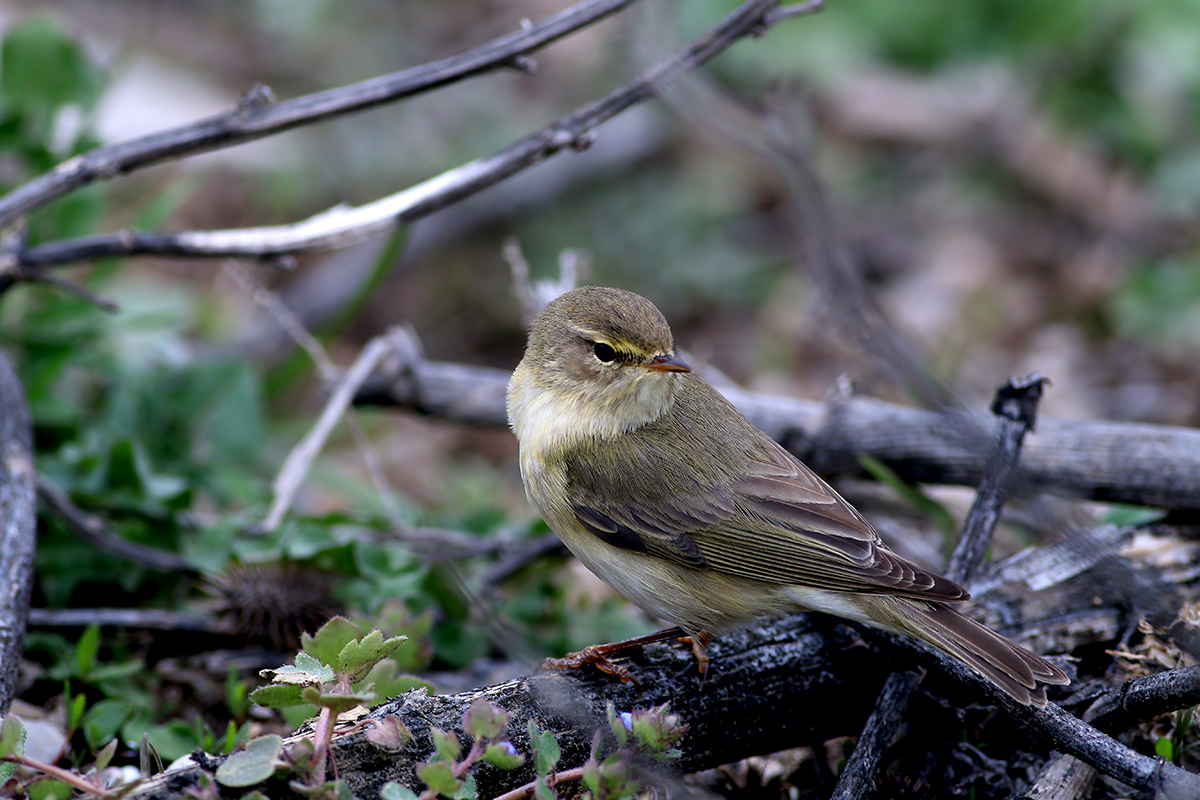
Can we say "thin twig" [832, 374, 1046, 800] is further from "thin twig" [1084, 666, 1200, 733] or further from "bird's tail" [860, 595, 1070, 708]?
"thin twig" [1084, 666, 1200, 733]

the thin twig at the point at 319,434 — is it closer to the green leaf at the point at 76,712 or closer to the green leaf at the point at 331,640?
the green leaf at the point at 76,712

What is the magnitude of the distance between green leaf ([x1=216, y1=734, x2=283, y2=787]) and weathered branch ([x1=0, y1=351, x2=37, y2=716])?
848 mm

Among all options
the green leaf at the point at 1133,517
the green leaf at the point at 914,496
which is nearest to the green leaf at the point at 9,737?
the green leaf at the point at 914,496

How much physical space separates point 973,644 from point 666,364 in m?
1.29

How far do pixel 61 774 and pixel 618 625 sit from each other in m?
2.30

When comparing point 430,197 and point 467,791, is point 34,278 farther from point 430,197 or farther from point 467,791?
point 467,791

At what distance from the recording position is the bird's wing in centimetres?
316

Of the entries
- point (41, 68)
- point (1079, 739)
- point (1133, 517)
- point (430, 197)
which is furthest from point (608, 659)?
point (41, 68)

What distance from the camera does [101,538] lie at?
12.3 feet

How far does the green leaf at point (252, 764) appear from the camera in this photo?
214 centimetres

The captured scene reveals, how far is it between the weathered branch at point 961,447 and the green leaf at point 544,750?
1469mm

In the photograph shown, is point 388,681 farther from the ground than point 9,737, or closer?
farther from the ground

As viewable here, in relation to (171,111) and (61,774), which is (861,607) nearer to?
(61,774)

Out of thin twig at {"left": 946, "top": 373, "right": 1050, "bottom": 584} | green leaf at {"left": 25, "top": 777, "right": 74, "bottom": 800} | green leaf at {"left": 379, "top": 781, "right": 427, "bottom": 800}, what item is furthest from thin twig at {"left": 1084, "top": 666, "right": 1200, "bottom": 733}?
green leaf at {"left": 25, "top": 777, "right": 74, "bottom": 800}
